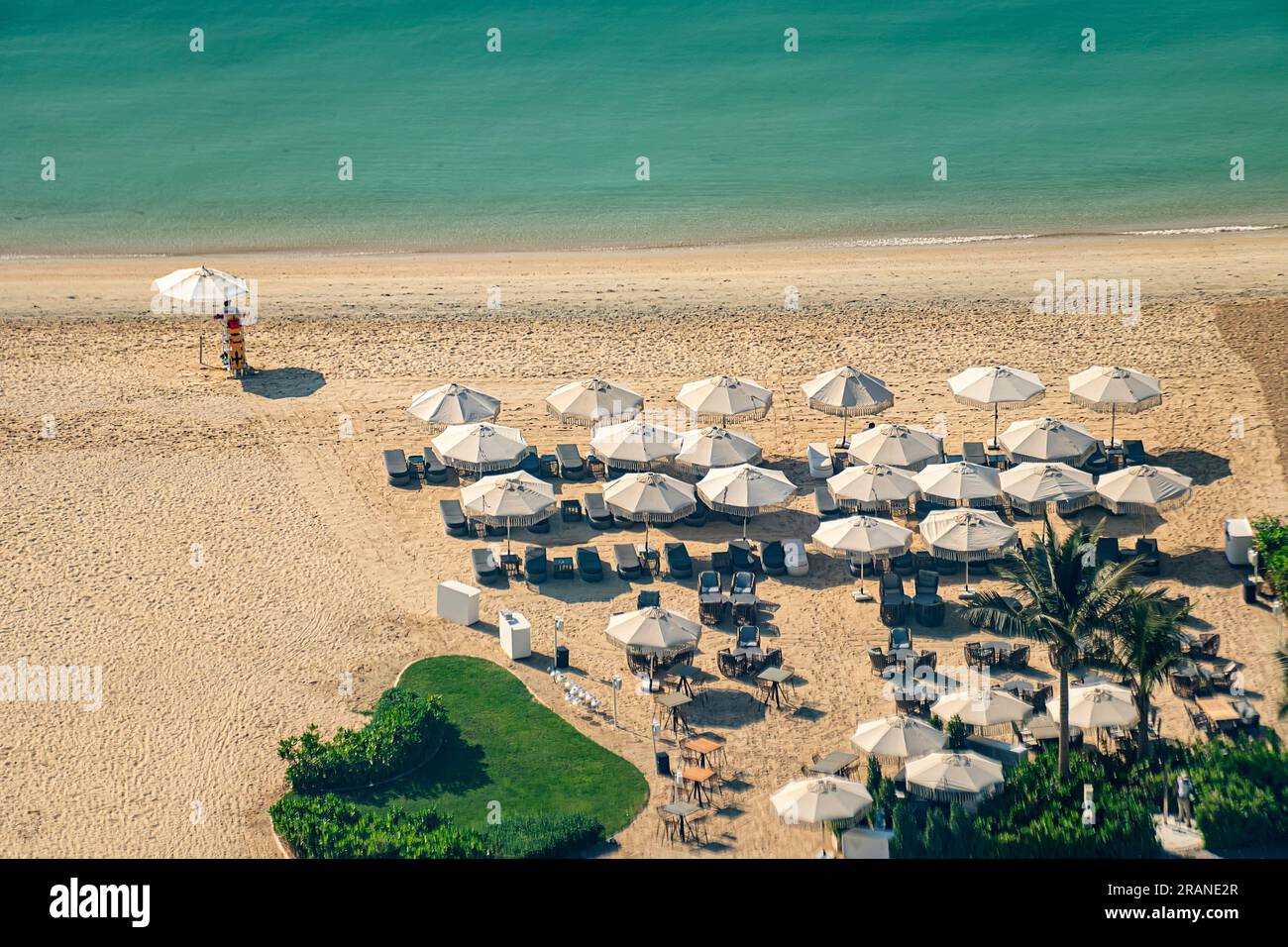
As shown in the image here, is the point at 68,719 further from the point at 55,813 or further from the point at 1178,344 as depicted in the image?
the point at 1178,344

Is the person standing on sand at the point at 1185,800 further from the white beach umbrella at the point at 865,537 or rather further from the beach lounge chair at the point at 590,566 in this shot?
the beach lounge chair at the point at 590,566

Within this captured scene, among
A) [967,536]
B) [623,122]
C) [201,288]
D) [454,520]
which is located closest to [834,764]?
[967,536]

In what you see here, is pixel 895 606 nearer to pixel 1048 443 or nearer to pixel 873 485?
pixel 873 485

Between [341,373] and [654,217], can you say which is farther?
[654,217]

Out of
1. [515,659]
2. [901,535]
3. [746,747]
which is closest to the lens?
[746,747]

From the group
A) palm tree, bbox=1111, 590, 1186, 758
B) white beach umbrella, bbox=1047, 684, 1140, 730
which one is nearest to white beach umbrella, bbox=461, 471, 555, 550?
white beach umbrella, bbox=1047, 684, 1140, 730

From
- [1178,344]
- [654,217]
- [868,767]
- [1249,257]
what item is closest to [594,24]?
[654,217]
